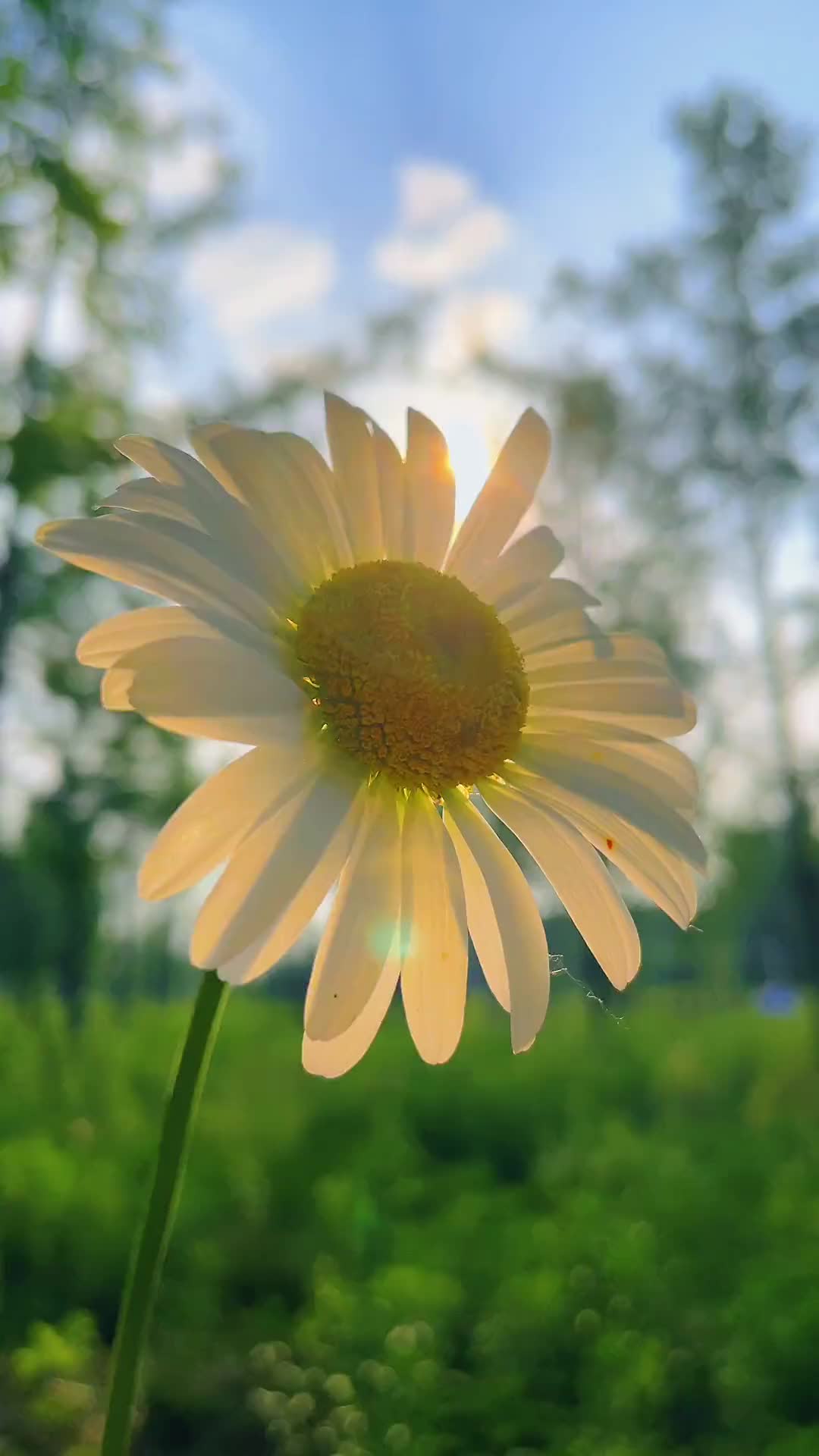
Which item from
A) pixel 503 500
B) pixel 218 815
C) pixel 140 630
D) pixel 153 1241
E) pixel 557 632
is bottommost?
pixel 153 1241

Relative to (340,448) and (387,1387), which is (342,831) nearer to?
(340,448)

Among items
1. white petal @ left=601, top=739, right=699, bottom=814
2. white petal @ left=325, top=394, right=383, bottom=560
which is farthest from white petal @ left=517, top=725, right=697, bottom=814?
white petal @ left=325, top=394, right=383, bottom=560

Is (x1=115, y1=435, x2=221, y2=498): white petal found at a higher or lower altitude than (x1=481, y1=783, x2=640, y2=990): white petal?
higher

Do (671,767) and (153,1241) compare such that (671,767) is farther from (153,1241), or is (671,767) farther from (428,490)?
(153,1241)

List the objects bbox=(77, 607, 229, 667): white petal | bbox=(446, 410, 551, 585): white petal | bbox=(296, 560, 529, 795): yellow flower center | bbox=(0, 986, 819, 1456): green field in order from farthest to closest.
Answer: bbox=(0, 986, 819, 1456): green field < bbox=(446, 410, 551, 585): white petal < bbox=(296, 560, 529, 795): yellow flower center < bbox=(77, 607, 229, 667): white petal

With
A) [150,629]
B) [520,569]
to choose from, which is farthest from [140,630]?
[520,569]

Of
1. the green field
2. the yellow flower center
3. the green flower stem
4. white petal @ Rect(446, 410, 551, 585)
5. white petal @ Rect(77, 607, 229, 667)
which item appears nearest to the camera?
the green flower stem

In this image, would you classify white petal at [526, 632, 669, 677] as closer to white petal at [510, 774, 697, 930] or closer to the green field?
white petal at [510, 774, 697, 930]
